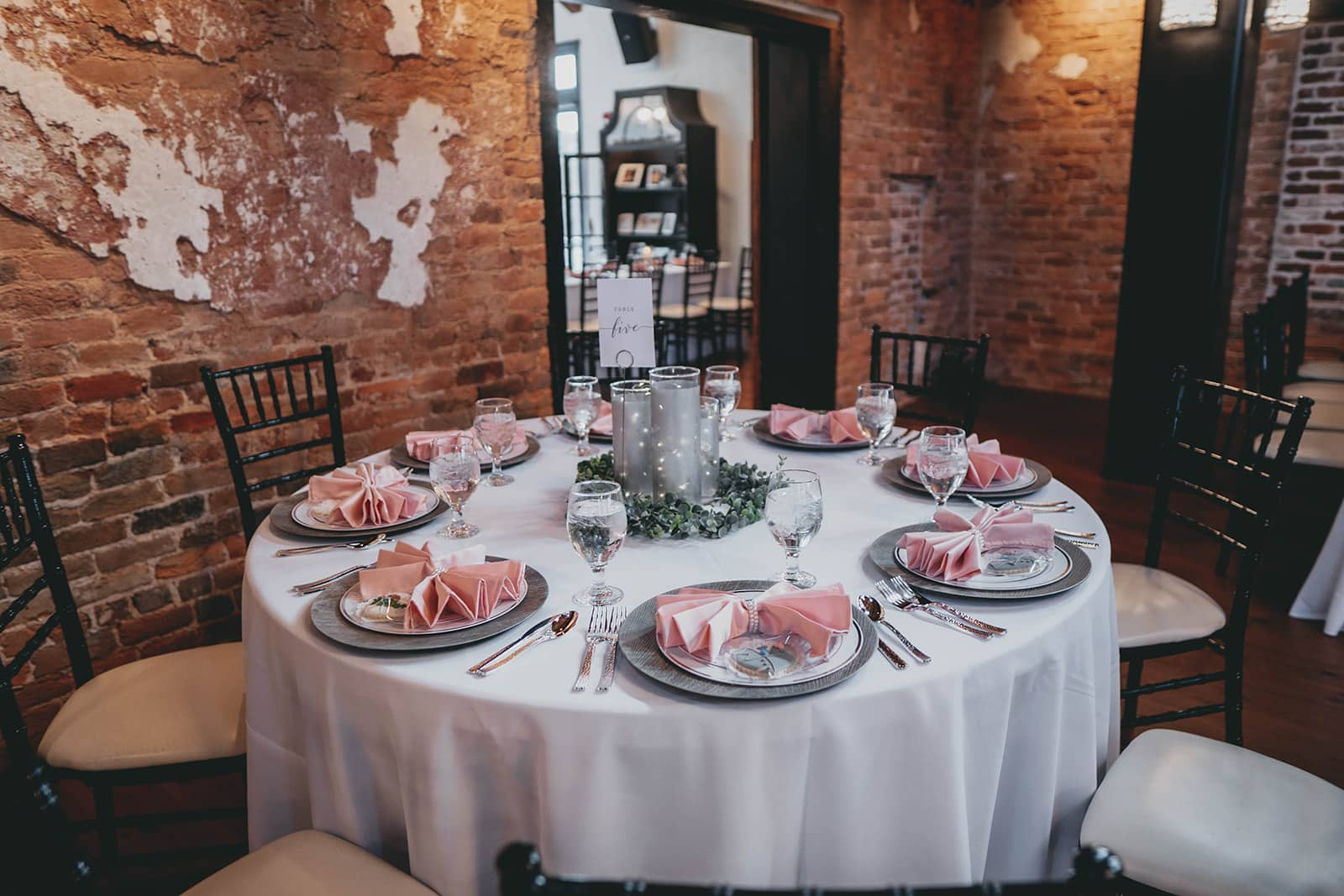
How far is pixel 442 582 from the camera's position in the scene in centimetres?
139

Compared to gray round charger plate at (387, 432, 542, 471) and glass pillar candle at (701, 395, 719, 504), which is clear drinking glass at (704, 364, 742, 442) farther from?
gray round charger plate at (387, 432, 542, 471)

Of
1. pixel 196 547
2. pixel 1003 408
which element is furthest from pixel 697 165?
pixel 196 547

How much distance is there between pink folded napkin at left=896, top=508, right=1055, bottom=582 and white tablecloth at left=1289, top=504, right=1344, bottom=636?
2.05 meters

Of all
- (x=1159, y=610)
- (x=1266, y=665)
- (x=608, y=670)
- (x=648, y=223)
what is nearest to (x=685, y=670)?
(x=608, y=670)

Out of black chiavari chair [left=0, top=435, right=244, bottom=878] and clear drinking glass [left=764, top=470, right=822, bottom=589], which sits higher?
clear drinking glass [left=764, top=470, right=822, bottom=589]

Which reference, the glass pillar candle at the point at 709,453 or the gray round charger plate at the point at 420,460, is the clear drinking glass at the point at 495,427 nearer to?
the gray round charger plate at the point at 420,460

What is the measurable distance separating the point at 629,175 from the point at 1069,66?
4.40m

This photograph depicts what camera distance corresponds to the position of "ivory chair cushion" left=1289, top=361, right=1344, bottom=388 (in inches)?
186

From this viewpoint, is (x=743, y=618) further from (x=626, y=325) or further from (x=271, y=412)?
(x=271, y=412)

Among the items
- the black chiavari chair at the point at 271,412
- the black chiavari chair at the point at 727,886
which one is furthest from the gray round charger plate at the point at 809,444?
the black chiavari chair at the point at 727,886

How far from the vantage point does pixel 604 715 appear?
3.80 feet

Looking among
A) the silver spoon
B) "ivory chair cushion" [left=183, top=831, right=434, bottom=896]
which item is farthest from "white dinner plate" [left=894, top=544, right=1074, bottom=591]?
"ivory chair cushion" [left=183, top=831, right=434, bottom=896]

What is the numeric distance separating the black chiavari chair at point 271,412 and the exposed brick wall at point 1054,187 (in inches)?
200

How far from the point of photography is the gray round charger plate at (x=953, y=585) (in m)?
1.42
